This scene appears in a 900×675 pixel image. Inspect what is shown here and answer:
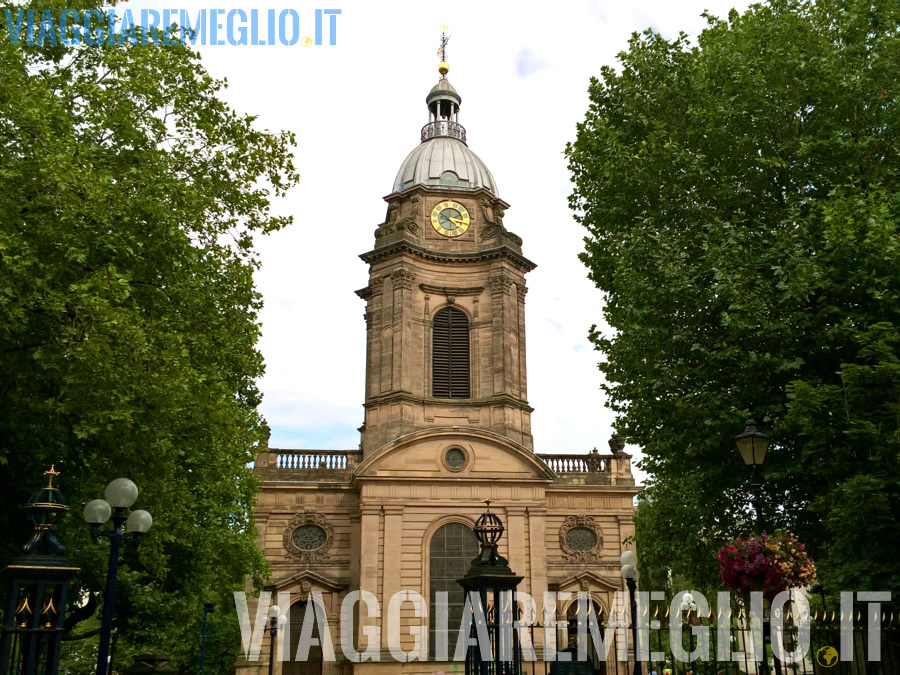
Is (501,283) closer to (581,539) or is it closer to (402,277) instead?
(402,277)

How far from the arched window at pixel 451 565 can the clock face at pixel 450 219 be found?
1394cm

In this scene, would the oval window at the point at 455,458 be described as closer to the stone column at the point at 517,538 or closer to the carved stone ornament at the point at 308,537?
the stone column at the point at 517,538

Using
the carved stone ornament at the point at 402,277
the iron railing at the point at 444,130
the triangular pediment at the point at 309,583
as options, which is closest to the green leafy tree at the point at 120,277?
the triangular pediment at the point at 309,583

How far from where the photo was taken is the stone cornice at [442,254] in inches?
1527

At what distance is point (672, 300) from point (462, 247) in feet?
80.8

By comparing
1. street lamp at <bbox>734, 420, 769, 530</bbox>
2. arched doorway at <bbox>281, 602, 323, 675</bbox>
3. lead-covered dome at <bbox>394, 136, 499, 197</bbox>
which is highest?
lead-covered dome at <bbox>394, 136, 499, 197</bbox>

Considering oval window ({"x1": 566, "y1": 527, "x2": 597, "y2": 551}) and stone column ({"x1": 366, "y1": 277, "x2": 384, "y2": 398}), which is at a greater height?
stone column ({"x1": 366, "y1": 277, "x2": 384, "y2": 398})

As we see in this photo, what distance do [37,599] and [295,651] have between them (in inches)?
1040

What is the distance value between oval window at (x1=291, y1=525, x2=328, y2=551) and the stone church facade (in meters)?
0.06

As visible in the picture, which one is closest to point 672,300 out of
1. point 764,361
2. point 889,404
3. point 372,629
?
point 764,361

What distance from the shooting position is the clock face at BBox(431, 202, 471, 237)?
40562 mm

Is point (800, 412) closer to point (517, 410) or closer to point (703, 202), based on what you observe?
point (703, 202)

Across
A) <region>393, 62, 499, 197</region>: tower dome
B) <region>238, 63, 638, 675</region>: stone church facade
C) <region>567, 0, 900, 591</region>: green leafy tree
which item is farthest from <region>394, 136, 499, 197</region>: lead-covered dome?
<region>567, 0, 900, 591</region>: green leafy tree

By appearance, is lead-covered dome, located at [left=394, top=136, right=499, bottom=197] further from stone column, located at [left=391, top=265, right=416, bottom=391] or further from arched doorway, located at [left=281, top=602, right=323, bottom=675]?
arched doorway, located at [left=281, top=602, right=323, bottom=675]
